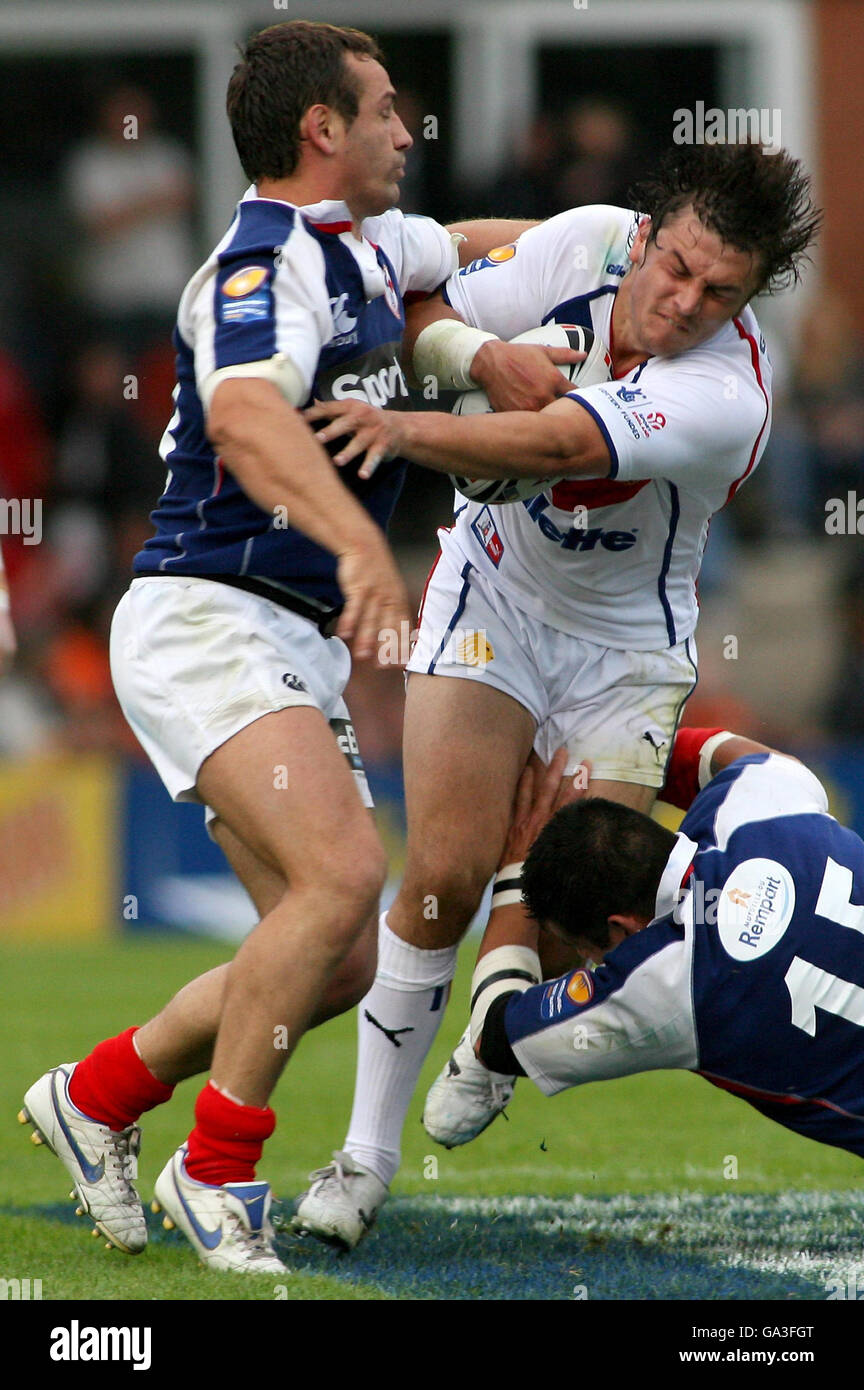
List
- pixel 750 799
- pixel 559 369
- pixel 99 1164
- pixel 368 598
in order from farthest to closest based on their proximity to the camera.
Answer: pixel 559 369, pixel 99 1164, pixel 750 799, pixel 368 598

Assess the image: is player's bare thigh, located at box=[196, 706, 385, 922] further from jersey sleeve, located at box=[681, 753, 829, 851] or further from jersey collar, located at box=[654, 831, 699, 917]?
jersey sleeve, located at box=[681, 753, 829, 851]

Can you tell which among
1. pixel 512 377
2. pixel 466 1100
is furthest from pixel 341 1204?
pixel 512 377

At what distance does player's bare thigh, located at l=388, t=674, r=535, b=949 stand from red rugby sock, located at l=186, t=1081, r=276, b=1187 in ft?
2.79

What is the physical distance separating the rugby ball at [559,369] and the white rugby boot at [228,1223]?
1.57 m

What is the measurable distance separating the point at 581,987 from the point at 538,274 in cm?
175

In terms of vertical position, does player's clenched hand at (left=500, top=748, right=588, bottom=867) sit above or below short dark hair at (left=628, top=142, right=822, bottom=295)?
below

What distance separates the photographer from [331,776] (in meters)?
3.77

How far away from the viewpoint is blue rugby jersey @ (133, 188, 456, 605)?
363 centimetres

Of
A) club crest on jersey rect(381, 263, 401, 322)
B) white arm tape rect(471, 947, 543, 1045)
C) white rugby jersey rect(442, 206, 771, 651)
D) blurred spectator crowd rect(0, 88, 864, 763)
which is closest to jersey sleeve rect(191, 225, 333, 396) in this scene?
club crest on jersey rect(381, 263, 401, 322)

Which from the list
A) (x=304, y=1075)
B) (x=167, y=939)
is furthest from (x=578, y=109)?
(x=304, y=1075)

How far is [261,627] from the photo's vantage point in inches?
154

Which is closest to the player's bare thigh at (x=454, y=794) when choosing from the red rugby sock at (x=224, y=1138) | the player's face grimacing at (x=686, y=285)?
the red rugby sock at (x=224, y=1138)

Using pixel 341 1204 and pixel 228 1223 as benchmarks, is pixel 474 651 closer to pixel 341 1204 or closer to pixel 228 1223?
pixel 341 1204

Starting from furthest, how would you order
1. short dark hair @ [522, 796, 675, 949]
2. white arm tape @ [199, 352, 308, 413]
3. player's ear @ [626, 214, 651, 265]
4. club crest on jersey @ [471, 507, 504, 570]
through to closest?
club crest on jersey @ [471, 507, 504, 570], player's ear @ [626, 214, 651, 265], short dark hair @ [522, 796, 675, 949], white arm tape @ [199, 352, 308, 413]
